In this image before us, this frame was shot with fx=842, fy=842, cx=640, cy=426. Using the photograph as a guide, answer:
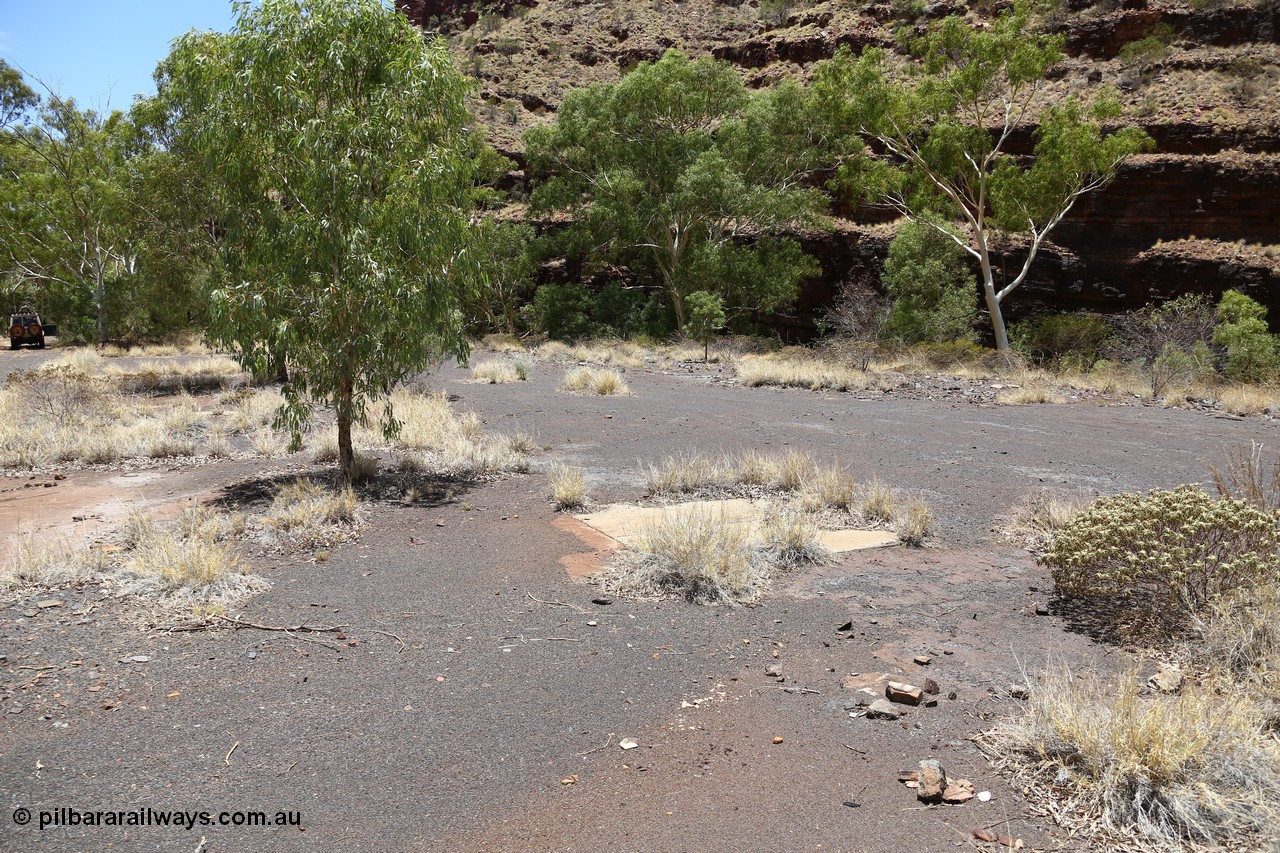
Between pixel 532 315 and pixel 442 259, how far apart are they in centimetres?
2621

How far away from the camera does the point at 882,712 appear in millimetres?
4188

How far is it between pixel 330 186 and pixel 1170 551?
7.92 m

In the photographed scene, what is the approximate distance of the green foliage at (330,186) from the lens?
8.51m

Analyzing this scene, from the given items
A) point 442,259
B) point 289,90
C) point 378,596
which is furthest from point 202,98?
point 378,596

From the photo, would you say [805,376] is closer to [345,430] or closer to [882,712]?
[345,430]

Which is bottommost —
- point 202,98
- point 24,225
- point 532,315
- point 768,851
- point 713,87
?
point 768,851

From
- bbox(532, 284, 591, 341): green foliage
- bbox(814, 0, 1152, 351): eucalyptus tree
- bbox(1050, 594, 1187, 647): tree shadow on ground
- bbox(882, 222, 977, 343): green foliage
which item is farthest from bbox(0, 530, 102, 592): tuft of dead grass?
bbox(532, 284, 591, 341): green foliage

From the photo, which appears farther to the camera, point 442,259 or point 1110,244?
point 1110,244

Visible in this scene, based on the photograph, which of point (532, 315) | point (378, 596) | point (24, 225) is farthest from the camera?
point (24, 225)

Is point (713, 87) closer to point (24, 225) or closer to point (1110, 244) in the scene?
point (1110, 244)

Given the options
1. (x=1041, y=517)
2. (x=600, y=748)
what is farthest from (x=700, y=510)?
(x=600, y=748)

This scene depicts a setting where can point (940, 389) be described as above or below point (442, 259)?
below

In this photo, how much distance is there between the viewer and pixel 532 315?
35.0 m

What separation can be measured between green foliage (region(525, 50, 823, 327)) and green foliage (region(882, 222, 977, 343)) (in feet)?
12.9
